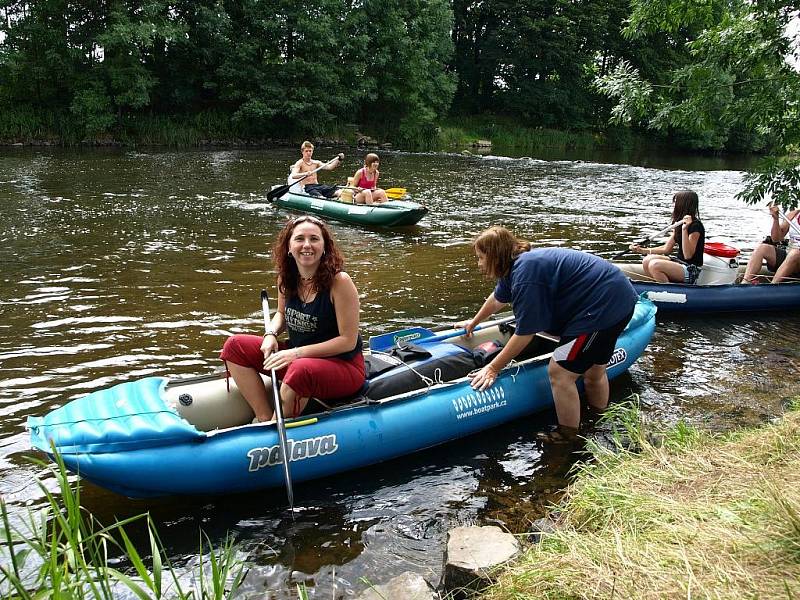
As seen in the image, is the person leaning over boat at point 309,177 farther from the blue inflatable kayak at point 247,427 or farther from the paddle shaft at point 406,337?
the blue inflatable kayak at point 247,427

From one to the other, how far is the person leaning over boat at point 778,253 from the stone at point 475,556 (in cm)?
634

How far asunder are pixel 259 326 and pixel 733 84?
548cm

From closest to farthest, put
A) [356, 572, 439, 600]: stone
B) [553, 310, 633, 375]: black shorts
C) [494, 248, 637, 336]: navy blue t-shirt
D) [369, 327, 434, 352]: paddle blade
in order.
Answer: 1. [356, 572, 439, 600]: stone
2. [494, 248, 637, 336]: navy blue t-shirt
3. [553, 310, 633, 375]: black shorts
4. [369, 327, 434, 352]: paddle blade

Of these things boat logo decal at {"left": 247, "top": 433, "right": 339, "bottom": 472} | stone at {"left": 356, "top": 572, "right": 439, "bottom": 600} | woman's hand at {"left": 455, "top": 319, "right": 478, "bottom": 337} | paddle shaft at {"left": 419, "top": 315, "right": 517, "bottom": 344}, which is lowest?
stone at {"left": 356, "top": 572, "right": 439, "bottom": 600}

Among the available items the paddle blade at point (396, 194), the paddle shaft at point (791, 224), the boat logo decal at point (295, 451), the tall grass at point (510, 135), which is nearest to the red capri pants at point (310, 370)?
the boat logo decal at point (295, 451)

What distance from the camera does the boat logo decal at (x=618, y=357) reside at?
551cm

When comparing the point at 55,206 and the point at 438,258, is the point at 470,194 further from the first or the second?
the point at 55,206

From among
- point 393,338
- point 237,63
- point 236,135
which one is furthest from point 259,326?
point 237,63

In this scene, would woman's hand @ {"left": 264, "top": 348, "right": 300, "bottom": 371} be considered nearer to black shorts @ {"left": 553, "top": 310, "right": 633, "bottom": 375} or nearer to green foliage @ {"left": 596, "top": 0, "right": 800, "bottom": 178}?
black shorts @ {"left": 553, "top": 310, "right": 633, "bottom": 375}

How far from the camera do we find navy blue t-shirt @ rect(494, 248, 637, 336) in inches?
170

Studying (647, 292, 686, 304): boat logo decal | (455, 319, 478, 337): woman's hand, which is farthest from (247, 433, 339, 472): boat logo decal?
(647, 292, 686, 304): boat logo decal

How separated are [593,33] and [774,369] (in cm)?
3989

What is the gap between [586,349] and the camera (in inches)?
179

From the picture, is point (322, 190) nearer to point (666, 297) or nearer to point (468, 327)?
point (666, 297)
